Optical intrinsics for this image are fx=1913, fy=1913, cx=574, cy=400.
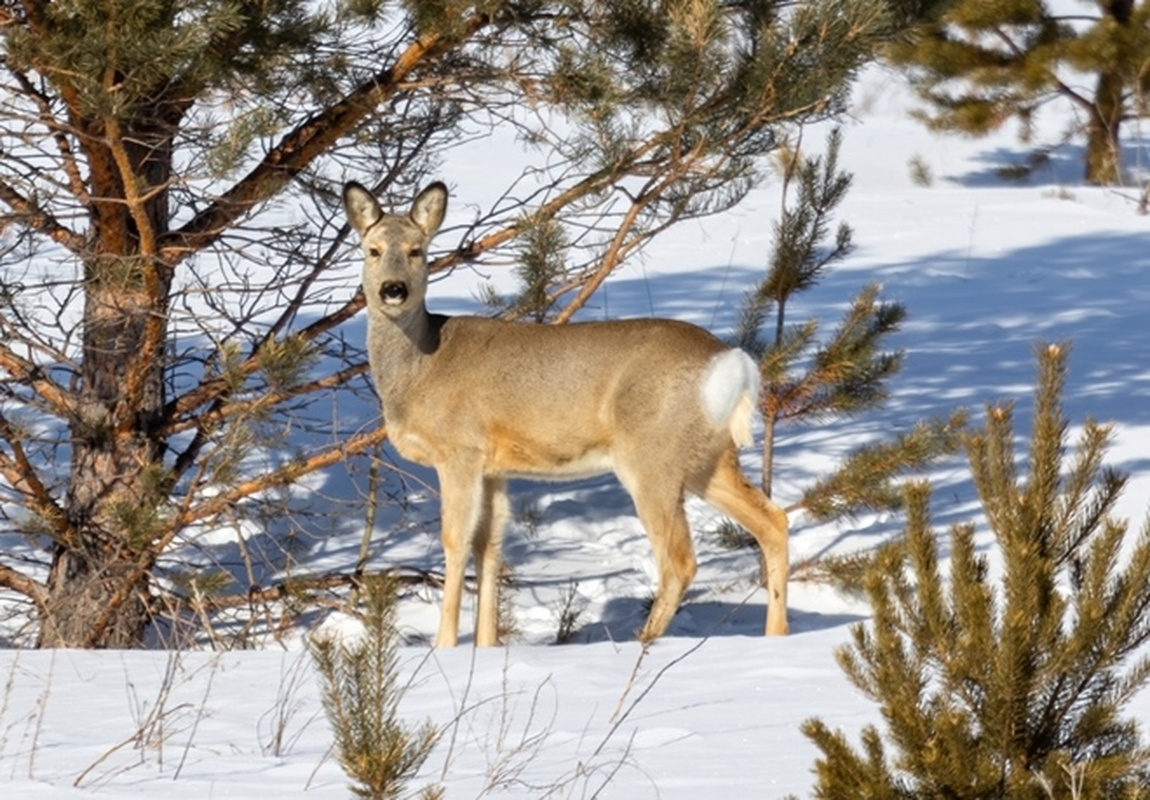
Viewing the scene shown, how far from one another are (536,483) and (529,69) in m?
4.19

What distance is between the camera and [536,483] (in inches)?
488

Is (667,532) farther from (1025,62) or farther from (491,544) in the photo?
(1025,62)

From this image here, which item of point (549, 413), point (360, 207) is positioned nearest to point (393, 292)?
point (360, 207)

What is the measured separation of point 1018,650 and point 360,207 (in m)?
5.28

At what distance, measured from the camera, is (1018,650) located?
12.6ft

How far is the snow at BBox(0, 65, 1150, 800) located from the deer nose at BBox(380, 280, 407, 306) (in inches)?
61.8

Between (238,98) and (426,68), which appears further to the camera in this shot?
(426,68)

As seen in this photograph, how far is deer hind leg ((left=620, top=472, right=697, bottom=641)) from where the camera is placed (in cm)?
830

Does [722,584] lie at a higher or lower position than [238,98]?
lower

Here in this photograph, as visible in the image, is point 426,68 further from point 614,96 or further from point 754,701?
point 754,701

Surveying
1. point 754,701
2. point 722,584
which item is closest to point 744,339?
point 722,584

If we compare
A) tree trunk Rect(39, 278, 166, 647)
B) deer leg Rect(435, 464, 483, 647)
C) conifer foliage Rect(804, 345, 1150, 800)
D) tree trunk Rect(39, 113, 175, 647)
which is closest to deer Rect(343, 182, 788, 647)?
deer leg Rect(435, 464, 483, 647)

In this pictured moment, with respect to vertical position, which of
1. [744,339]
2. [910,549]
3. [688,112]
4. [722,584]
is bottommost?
[722,584]

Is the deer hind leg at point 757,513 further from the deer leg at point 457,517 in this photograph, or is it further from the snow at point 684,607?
the deer leg at point 457,517
